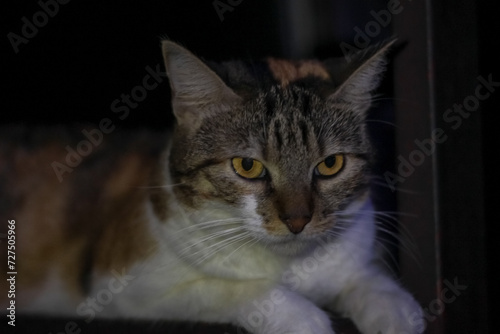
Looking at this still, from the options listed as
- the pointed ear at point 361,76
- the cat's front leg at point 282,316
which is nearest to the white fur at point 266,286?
the cat's front leg at point 282,316

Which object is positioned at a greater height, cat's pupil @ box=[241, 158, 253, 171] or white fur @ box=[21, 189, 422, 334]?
cat's pupil @ box=[241, 158, 253, 171]

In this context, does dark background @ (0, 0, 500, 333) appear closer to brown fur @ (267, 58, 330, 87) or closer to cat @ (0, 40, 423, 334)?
cat @ (0, 40, 423, 334)

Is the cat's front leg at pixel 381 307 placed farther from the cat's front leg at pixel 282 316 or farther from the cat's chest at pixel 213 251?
the cat's chest at pixel 213 251

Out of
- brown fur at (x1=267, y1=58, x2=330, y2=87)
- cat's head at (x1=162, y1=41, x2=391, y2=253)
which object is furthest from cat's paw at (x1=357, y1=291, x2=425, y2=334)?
brown fur at (x1=267, y1=58, x2=330, y2=87)

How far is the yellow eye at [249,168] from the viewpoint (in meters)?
1.69

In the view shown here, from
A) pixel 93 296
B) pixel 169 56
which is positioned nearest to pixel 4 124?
pixel 93 296

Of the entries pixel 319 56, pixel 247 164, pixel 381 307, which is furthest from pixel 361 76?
pixel 319 56

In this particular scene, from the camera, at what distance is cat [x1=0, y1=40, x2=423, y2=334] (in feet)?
5.48

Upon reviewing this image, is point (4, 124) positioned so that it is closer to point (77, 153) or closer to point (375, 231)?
point (77, 153)

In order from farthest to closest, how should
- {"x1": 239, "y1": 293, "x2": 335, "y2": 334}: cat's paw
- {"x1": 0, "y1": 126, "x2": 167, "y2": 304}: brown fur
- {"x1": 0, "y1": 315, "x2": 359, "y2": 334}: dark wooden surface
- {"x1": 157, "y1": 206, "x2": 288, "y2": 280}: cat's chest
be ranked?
{"x1": 0, "y1": 126, "x2": 167, "y2": 304}: brown fur → {"x1": 157, "y1": 206, "x2": 288, "y2": 280}: cat's chest → {"x1": 0, "y1": 315, "x2": 359, "y2": 334}: dark wooden surface → {"x1": 239, "y1": 293, "x2": 335, "y2": 334}: cat's paw

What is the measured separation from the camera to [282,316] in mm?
1612

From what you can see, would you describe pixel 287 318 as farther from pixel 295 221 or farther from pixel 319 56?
pixel 319 56

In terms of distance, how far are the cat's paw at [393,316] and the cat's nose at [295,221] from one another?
0.31m

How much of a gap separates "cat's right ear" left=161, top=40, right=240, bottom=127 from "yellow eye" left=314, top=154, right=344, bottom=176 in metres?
0.31
